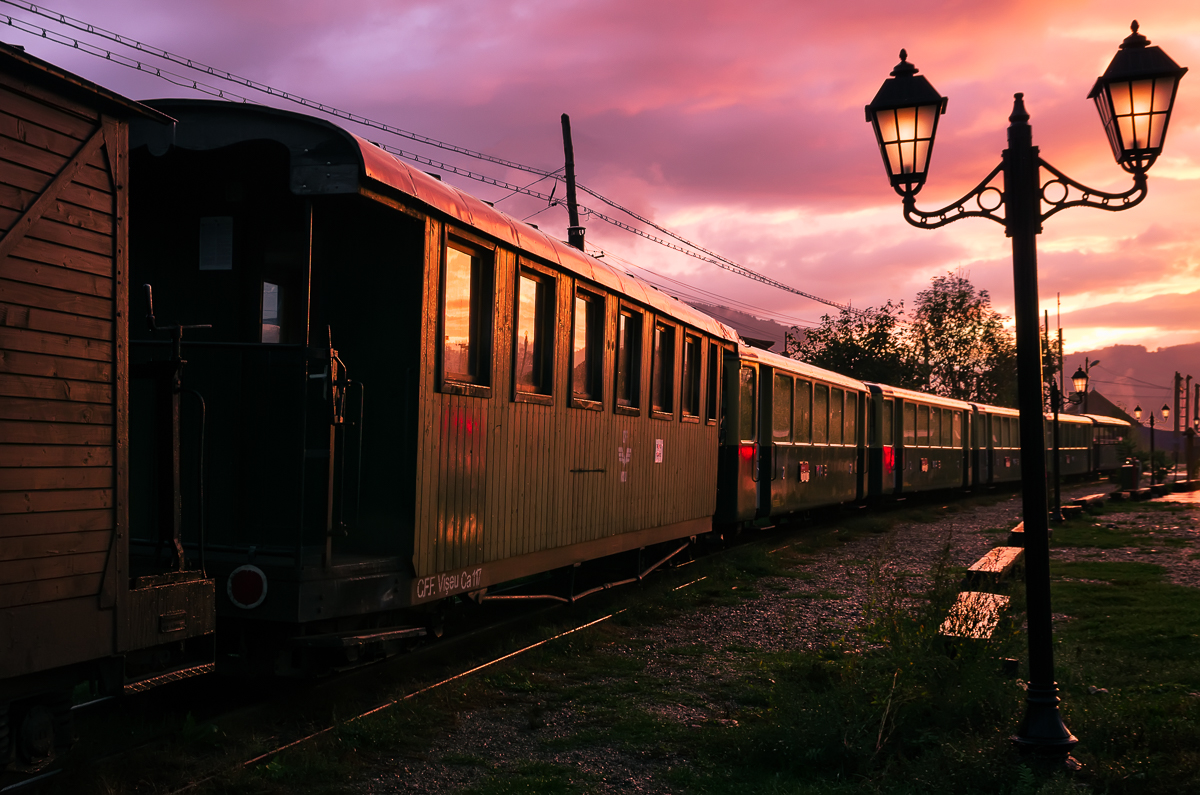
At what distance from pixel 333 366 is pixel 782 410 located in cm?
1119

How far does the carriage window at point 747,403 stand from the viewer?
1323cm

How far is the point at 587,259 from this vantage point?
27.2 feet

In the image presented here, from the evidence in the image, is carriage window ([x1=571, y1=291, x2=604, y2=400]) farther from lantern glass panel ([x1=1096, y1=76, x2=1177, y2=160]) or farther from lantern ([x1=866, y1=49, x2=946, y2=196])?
lantern glass panel ([x1=1096, y1=76, x2=1177, y2=160])

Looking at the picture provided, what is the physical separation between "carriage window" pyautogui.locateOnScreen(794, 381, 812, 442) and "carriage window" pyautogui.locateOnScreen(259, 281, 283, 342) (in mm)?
11551

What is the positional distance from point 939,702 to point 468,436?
3.10 meters

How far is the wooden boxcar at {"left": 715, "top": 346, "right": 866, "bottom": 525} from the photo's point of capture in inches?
521

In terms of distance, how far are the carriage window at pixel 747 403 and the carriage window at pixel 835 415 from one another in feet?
16.5

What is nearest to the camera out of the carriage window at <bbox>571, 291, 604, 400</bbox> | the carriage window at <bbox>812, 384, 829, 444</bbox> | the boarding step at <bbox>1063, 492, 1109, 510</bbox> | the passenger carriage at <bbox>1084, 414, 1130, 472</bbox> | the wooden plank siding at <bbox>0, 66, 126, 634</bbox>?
the wooden plank siding at <bbox>0, 66, 126, 634</bbox>

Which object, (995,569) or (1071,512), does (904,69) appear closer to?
(995,569)

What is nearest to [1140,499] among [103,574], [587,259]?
[587,259]

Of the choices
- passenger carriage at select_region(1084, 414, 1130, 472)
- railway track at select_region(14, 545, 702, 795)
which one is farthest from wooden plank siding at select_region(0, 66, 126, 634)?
passenger carriage at select_region(1084, 414, 1130, 472)

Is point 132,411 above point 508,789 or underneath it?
above

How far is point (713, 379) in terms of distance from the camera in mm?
12109

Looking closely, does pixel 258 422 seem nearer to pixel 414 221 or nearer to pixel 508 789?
pixel 414 221
